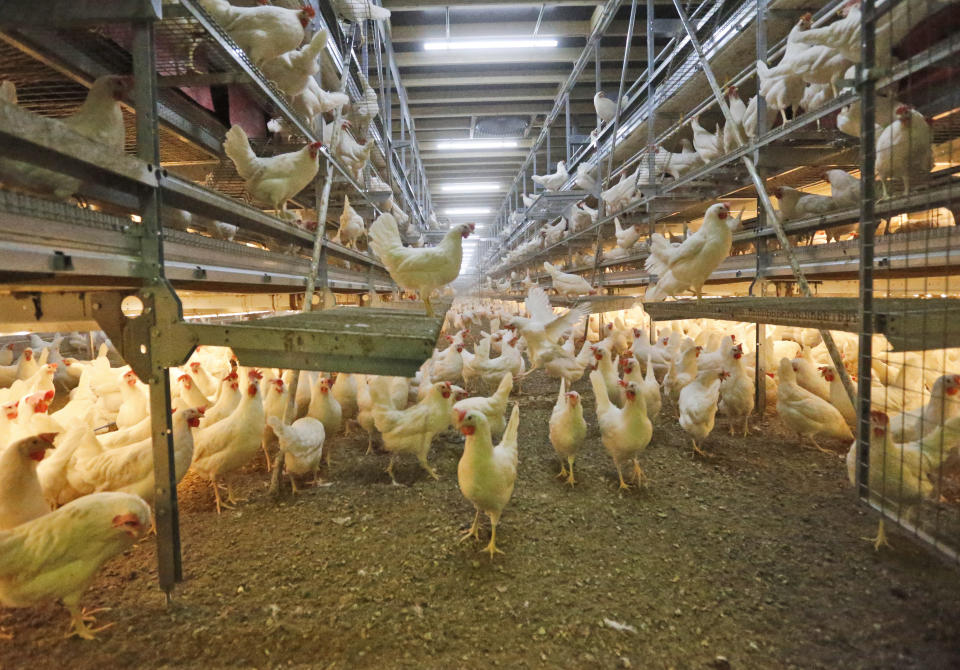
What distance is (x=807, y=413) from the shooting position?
2885 millimetres

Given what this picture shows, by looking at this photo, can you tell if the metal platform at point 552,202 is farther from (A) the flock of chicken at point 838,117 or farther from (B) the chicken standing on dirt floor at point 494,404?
(B) the chicken standing on dirt floor at point 494,404

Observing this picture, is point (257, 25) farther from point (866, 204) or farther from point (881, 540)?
point (881, 540)

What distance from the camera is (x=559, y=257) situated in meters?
10.2

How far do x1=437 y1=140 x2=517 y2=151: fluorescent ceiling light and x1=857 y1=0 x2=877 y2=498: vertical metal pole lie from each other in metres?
10.2

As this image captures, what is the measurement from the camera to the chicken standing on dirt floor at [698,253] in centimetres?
277

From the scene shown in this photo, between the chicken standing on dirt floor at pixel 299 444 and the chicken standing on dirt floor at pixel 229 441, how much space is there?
0.42 ft

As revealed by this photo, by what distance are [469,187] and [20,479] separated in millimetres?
16118

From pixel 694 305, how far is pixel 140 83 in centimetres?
279

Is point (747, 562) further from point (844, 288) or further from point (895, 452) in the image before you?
point (844, 288)

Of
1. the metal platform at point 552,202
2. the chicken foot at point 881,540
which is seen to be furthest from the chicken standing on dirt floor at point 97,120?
the metal platform at point 552,202

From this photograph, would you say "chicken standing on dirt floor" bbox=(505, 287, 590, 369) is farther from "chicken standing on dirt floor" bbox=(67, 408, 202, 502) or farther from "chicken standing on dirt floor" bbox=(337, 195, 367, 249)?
"chicken standing on dirt floor" bbox=(67, 408, 202, 502)

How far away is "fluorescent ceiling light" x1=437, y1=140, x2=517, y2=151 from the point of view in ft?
35.3

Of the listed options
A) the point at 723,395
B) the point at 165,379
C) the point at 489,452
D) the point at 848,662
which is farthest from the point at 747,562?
the point at 165,379

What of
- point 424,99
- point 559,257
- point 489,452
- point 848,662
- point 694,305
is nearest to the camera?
point 848,662
